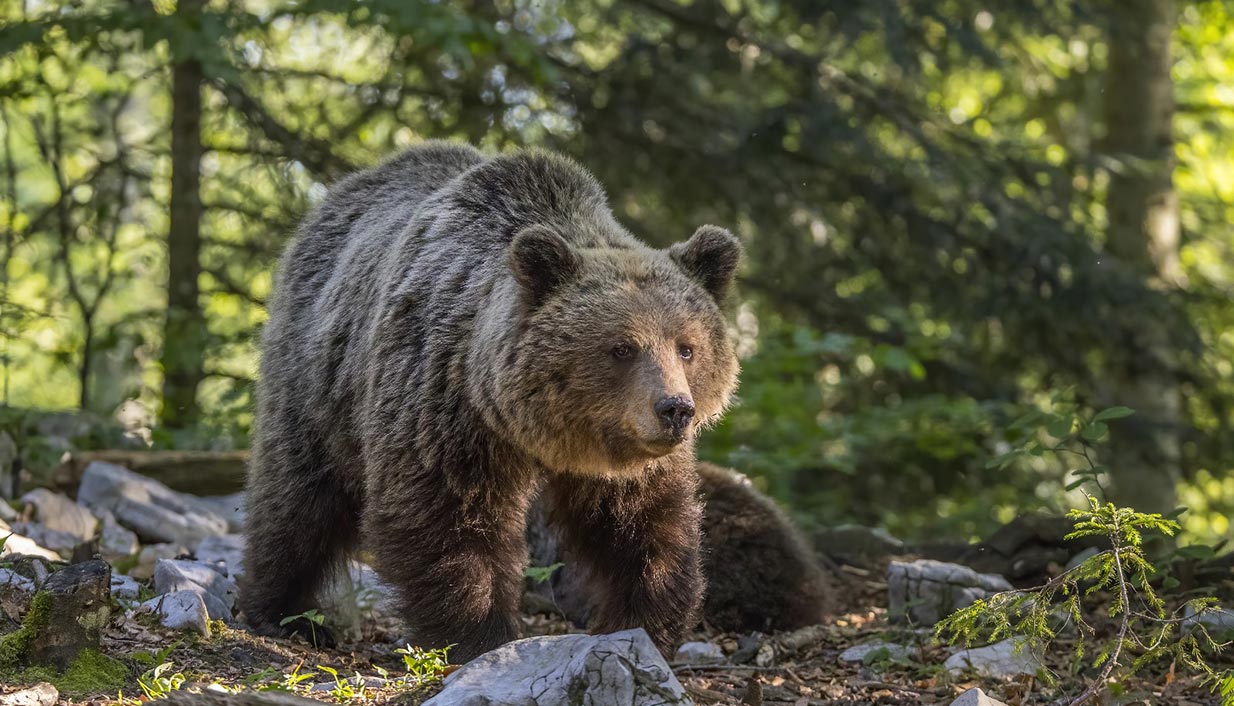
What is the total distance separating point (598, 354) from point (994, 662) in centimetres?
224

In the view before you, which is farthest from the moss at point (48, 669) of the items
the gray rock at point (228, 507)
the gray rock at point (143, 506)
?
the gray rock at point (228, 507)


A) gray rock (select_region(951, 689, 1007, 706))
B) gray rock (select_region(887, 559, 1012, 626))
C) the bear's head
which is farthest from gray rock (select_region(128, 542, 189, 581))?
gray rock (select_region(951, 689, 1007, 706))

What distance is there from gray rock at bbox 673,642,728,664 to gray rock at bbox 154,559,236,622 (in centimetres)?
216

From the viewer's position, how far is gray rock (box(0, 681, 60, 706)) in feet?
13.1

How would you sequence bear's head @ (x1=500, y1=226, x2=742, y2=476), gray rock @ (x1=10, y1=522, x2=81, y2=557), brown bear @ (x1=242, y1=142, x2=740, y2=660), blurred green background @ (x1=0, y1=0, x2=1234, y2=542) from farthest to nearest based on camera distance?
blurred green background @ (x1=0, y1=0, x2=1234, y2=542) → gray rock @ (x1=10, y1=522, x2=81, y2=557) → brown bear @ (x1=242, y1=142, x2=740, y2=660) → bear's head @ (x1=500, y1=226, x2=742, y2=476)

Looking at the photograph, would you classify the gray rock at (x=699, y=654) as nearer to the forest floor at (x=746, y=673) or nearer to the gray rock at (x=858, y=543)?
the forest floor at (x=746, y=673)

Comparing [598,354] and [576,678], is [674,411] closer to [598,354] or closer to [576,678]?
[598,354]

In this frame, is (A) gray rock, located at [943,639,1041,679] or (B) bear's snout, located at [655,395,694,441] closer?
(B) bear's snout, located at [655,395,694,441]

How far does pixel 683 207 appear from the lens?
1196 centimetres

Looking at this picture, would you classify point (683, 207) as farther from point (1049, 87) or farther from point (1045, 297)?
point (1049, 87)

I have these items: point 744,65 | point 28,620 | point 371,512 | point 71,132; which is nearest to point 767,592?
point 371,512

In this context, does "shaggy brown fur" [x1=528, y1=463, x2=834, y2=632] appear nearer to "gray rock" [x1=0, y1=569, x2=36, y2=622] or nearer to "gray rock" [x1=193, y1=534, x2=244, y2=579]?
"gray rock" [x1=193, y1=534, x2=244, y2=579]

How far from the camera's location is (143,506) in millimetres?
7719

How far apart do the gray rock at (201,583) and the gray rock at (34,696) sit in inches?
54.6
